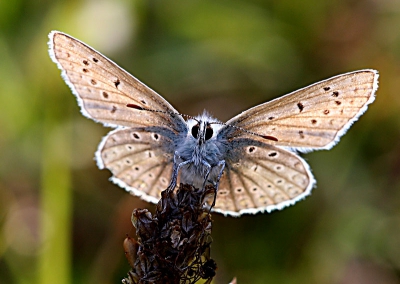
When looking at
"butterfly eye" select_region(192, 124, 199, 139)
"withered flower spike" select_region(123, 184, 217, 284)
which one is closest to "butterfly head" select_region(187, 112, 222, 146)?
"butterfly eye" select_region(192, 124, 199, 139)

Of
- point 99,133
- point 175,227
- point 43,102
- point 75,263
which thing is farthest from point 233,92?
point 175,227

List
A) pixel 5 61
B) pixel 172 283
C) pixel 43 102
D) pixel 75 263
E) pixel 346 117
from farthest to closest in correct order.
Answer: pixel 5 61 → pixel 43 102 → pixel 75 263 → pixel 346 117 → pixel 172 283

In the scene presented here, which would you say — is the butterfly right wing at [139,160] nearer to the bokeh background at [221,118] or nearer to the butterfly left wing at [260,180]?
the butterfly left wing at [260,180]

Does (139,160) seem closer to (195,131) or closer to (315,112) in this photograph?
(195,131)

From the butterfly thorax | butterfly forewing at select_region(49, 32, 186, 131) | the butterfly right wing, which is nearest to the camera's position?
butterfly forewing at select_region(49, 32, 186, 131)

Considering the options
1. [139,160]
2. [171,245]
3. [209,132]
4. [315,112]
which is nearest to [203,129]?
[209,132]

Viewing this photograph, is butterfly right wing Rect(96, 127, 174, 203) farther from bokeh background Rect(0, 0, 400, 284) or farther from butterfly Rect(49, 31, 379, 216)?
bokeh background Rect(0, 0, 400, 284)

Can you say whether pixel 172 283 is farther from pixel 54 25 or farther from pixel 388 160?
pixel 54 25
